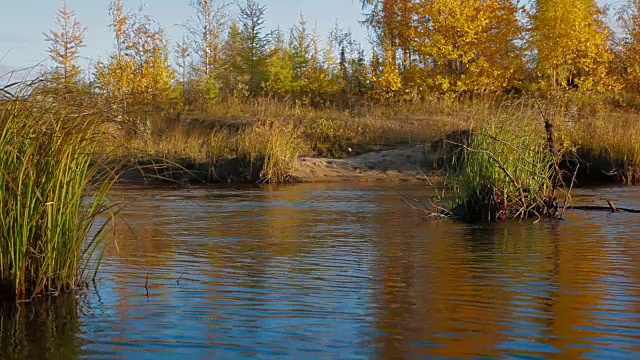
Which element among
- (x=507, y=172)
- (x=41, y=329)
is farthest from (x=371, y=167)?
(x=41, y=329)

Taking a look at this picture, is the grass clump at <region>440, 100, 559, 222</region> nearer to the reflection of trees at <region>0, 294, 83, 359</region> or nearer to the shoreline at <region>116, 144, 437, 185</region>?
the reflection of trees at <region>0, 294, 83, 359</region>

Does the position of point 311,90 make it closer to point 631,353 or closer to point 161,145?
point 161,145

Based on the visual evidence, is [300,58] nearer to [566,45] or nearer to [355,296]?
[566,45]

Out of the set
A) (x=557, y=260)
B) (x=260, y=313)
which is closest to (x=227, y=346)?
(x=260, y=313)

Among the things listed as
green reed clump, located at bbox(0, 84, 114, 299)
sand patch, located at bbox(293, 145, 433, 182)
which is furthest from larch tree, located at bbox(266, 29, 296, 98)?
green reed clump, located at bbox(0, 84, 114, 299)

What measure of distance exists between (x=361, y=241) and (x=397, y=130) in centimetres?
1753

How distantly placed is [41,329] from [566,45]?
32.1 metres

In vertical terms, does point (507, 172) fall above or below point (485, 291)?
above

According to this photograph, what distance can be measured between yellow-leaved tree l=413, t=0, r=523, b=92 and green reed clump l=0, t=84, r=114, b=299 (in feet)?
96.5

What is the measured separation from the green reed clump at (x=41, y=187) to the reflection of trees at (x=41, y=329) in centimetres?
17

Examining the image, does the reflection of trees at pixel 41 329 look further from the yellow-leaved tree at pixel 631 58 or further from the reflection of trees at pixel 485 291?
the yellow-leaved tree at pixel 631 58

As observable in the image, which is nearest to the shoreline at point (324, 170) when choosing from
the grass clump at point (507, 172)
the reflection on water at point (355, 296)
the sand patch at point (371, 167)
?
the sand patch at point (371, 167)

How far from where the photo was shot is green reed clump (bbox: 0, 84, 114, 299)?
4.90m

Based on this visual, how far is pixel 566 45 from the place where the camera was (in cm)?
3369
